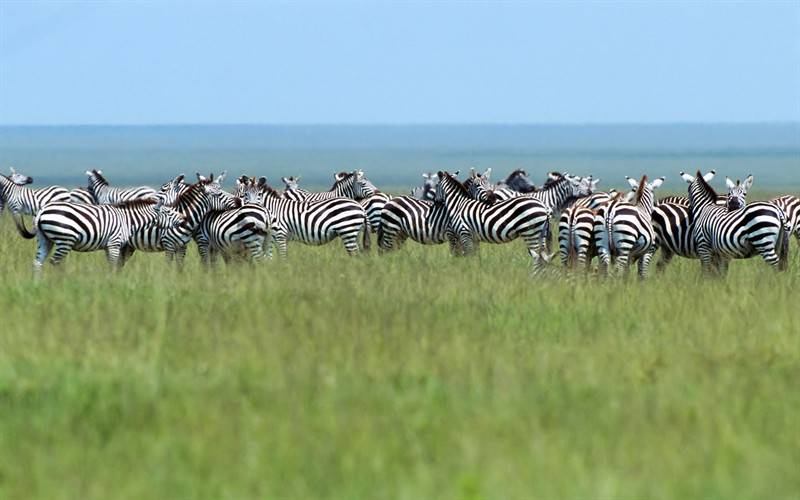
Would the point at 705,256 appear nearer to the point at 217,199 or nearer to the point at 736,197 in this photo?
the point at 736,197

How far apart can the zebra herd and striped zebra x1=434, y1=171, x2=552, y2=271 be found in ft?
0.05

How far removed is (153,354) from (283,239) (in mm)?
10102

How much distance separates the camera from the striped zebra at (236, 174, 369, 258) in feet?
67.2

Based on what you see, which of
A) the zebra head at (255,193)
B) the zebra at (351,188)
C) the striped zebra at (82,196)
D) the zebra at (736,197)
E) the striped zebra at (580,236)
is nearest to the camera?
the striped zebra at (580,236)

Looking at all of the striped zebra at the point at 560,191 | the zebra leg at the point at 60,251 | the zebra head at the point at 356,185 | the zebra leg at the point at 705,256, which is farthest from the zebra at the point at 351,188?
the zebra leg at the point at 705,256

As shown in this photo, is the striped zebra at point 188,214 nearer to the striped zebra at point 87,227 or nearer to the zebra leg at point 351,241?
the striped zebra at point 87,227

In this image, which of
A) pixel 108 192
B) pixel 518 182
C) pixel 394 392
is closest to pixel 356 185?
pixel 518 182

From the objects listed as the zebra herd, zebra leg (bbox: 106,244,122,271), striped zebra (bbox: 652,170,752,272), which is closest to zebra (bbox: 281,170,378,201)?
the zebra herd

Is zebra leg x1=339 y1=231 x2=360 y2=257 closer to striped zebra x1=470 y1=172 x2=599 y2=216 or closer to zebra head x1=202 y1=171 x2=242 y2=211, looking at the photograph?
zebra head x1=202 y1=171 x2=242 y2=211

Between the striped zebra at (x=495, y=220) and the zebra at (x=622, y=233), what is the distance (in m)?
2.14

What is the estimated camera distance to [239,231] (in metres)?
17.7

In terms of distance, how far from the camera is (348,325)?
10.7 metres

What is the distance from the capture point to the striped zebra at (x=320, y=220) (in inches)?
806

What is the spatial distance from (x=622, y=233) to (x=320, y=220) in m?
5.82
